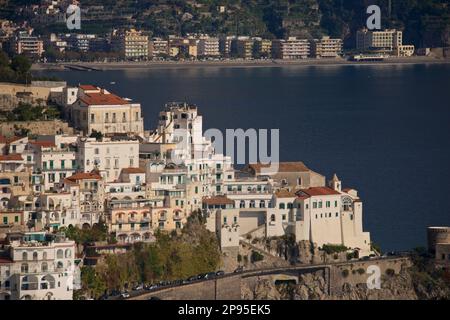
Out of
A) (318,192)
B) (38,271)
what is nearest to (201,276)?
(38,271)

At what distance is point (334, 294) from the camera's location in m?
41.3

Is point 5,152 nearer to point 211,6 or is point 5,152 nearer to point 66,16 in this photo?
point 66,16

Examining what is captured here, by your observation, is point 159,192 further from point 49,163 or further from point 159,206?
point 49,163

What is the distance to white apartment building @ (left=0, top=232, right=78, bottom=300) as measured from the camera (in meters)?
36.1

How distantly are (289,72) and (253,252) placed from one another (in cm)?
8608

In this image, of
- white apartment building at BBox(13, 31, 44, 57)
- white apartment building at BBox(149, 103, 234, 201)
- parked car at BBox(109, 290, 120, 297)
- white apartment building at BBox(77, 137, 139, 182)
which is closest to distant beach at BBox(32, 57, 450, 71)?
white apartment building at BBox(13, 31, 44, 57)

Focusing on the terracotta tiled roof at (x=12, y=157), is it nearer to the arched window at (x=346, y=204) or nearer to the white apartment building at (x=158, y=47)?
the arched window at (x=346, y=204)

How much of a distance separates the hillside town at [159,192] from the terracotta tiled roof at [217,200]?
0.02 metres

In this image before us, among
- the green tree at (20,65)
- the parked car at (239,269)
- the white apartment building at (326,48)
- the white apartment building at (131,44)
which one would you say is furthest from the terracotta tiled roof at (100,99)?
the white apartment building at (326,48)

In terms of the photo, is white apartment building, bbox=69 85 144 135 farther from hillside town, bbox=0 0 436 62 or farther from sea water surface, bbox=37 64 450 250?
hillside town, bbox=0 0 436 62

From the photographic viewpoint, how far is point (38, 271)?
36250 mm

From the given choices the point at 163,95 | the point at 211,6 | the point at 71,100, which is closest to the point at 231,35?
the point at 211,6

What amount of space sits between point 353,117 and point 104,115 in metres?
36.5

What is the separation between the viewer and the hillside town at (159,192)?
4059cm
